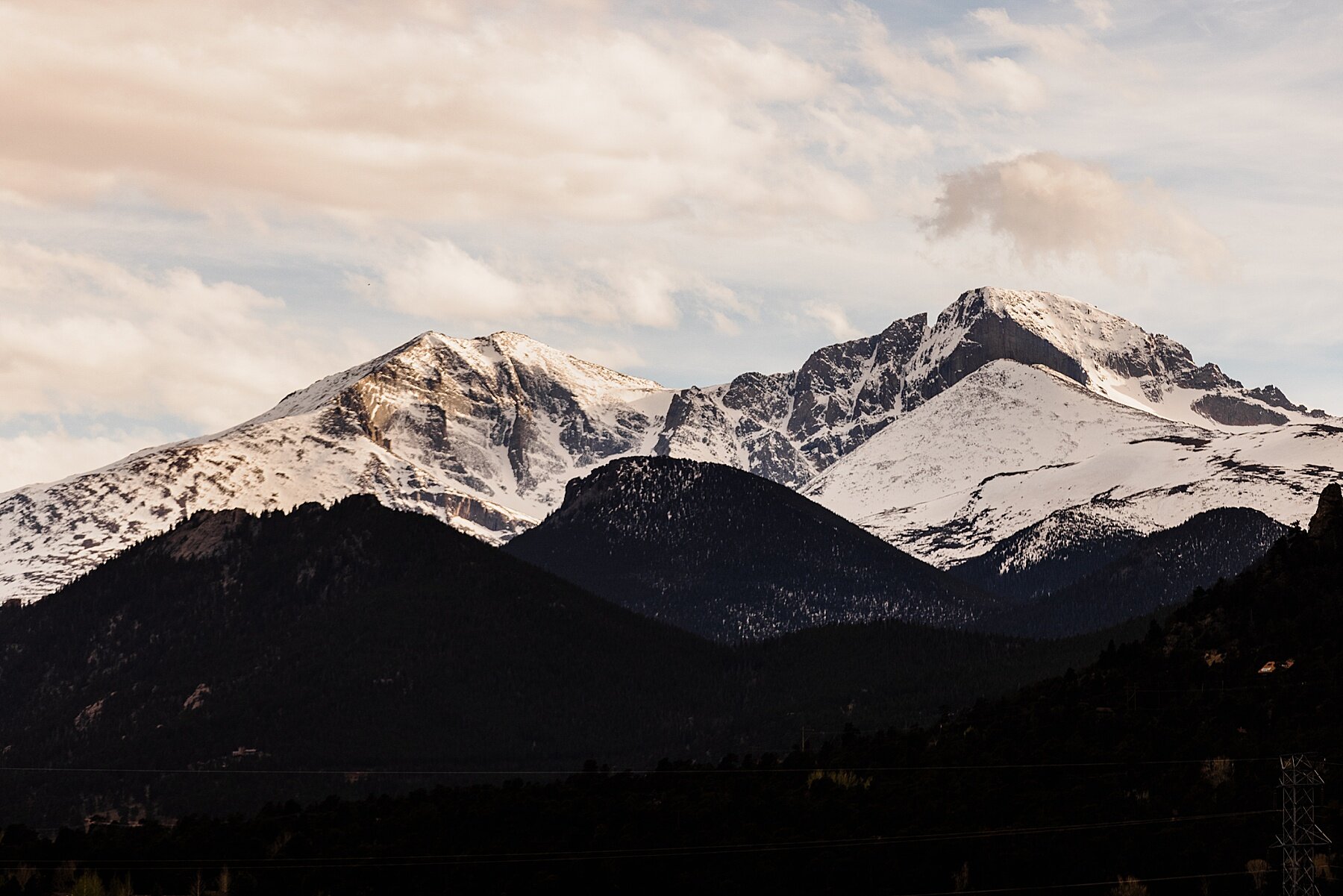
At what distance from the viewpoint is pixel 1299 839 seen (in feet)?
427

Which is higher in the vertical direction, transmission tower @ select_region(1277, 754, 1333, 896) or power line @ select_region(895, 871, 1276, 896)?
transmission tower @ select_region(1277, 754, 1333, 896)

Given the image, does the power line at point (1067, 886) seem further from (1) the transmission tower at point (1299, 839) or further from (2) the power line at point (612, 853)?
(2) the power line at point (612, 853)

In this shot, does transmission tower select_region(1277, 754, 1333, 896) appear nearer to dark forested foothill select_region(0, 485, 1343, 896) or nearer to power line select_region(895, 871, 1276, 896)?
dark forested foothill select_region(0, 485, 1343, 896)

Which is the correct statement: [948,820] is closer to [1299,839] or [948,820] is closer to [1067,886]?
[1067,886]

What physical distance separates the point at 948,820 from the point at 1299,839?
3602cm

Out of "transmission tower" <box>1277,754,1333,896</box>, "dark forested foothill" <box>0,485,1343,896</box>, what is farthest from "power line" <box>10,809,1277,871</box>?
"transmission tower" <box>1277,754,1333,896</box>

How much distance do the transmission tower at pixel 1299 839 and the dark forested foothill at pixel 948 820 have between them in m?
2.59

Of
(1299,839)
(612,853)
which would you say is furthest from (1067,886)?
(612,853)

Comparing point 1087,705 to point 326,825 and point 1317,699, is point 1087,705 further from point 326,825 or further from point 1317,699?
point 326,825

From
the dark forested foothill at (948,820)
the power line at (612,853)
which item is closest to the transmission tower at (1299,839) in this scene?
the dark forested foothill at (948,820)

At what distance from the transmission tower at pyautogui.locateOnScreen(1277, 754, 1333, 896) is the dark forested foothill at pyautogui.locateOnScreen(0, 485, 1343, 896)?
2585 millimetres

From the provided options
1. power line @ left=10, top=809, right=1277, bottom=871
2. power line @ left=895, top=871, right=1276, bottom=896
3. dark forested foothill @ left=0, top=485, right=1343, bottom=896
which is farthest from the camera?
power line @ left=10, top=809, right=1277, bottom=871

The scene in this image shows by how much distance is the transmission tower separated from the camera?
373 ft

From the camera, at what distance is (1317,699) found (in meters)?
172
